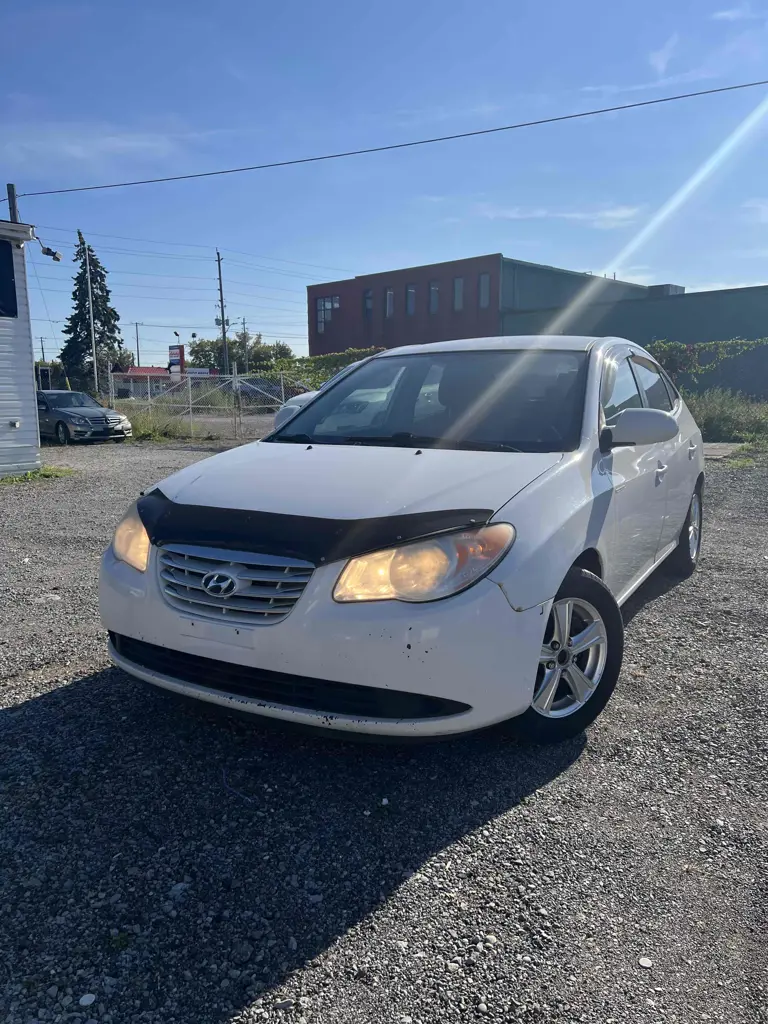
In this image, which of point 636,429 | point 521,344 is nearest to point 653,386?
point 521,344

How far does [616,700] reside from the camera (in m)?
Result: 3.55

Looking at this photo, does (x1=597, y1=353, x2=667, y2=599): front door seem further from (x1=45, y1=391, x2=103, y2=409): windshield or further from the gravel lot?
(x1=45, y1=391, x2=103, y2=409): windshield

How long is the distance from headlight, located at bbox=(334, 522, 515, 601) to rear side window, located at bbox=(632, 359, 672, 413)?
255cm

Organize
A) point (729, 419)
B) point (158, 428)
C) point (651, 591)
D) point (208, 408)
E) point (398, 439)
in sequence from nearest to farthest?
point (398, 439), point (651, 591), point (729, 419), point (158, 428), point (208, 408)

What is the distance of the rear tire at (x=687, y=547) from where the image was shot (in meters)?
5.50

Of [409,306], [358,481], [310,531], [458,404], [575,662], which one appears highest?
[409,306]

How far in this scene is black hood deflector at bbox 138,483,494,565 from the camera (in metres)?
2.60

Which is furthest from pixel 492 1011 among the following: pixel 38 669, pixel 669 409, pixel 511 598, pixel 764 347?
pixel 764 347

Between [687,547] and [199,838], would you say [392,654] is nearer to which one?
[199,838]

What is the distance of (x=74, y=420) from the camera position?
19.4 metres

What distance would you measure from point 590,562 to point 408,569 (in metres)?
1.09

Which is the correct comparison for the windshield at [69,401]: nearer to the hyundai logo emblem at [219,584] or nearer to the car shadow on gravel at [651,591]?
the car shadow on gravel at [651,591]

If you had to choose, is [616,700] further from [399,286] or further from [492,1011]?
[399,286]

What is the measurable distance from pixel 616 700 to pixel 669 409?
242 cm
